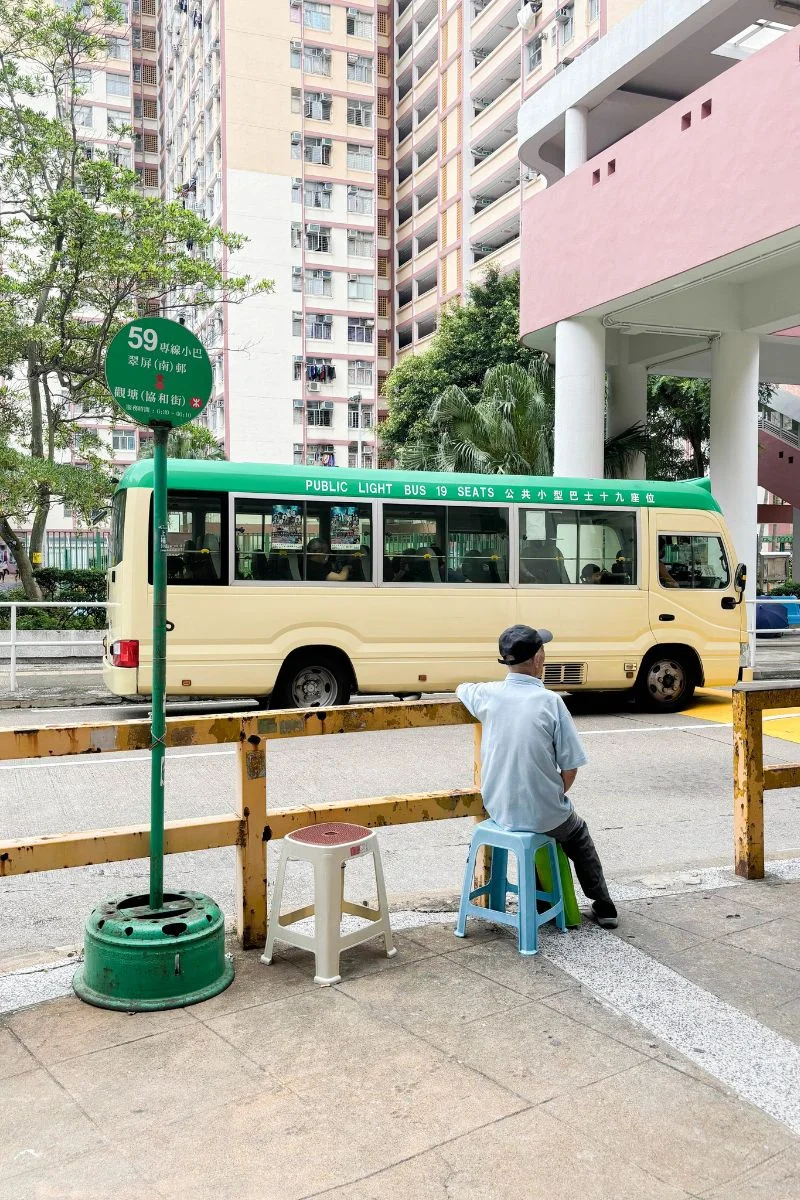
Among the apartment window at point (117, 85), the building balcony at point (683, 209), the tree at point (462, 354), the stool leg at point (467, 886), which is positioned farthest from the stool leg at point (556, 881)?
the apartment window at point (117, 85)

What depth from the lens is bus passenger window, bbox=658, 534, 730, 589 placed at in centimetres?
1270

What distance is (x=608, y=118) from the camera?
18812mm

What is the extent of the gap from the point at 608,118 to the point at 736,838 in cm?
1673

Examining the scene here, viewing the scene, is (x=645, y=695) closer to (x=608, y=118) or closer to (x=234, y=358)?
(x=608, y=118)

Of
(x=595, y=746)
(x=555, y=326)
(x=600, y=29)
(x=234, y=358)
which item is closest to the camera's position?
(x=595, y=746)

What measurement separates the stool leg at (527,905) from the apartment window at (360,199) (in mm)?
58282

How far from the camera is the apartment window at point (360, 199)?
58.0m

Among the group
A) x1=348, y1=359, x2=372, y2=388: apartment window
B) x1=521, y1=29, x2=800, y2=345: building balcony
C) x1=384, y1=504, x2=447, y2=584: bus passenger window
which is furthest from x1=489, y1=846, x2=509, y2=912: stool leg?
x1=348, y1=359, x2=372, y2=388: apartment window

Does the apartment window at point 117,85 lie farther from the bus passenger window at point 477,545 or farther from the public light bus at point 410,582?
the bus passenger window at point 477,545

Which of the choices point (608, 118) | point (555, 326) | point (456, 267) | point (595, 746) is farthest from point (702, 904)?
point (456, 267)

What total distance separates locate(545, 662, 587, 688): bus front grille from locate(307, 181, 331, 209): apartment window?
50.7 metres

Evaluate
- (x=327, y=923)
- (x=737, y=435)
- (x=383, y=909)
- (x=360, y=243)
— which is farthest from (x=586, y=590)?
(x=360, y=243)

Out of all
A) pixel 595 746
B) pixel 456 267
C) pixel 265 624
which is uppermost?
pixel 456 267

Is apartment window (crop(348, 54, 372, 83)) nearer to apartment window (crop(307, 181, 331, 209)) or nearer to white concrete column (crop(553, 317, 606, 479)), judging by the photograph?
apartment window (crop(307, 181, 331, 209))
